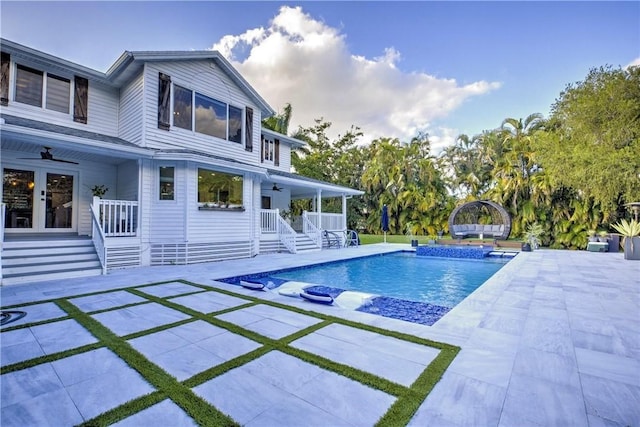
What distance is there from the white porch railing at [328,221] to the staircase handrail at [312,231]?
242 mm

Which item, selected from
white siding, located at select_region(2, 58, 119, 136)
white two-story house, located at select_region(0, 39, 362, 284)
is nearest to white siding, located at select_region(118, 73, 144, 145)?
white two-story house, located at select_region(0, 39, 362, 284)

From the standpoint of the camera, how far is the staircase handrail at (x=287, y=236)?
12.7 meters

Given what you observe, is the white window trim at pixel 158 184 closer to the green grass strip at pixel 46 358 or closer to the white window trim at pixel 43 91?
the white window trim at pixel 43 91

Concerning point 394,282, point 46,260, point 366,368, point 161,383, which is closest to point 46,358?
point 161,383

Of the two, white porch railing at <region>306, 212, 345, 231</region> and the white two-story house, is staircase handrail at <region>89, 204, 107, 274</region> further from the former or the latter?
white porch railing at <region>306, 212, 345, 231</region>

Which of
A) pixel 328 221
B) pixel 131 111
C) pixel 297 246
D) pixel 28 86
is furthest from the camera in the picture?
pixel 328 221

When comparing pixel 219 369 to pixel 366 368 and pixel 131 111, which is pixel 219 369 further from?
pixel 131 111

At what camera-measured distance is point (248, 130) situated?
12.5m

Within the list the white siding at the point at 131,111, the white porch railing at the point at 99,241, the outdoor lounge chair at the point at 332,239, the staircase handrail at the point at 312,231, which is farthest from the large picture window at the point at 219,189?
the outdoor lounge chair at the point at 332,239

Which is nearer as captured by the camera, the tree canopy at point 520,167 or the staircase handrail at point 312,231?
the tree canopy at point 520,167

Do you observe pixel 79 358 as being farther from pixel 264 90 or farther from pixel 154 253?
pixel 264 90

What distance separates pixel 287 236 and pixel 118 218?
19.6 ft

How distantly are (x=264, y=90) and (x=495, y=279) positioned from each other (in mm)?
17397

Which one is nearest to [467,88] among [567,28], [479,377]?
[567,28]
